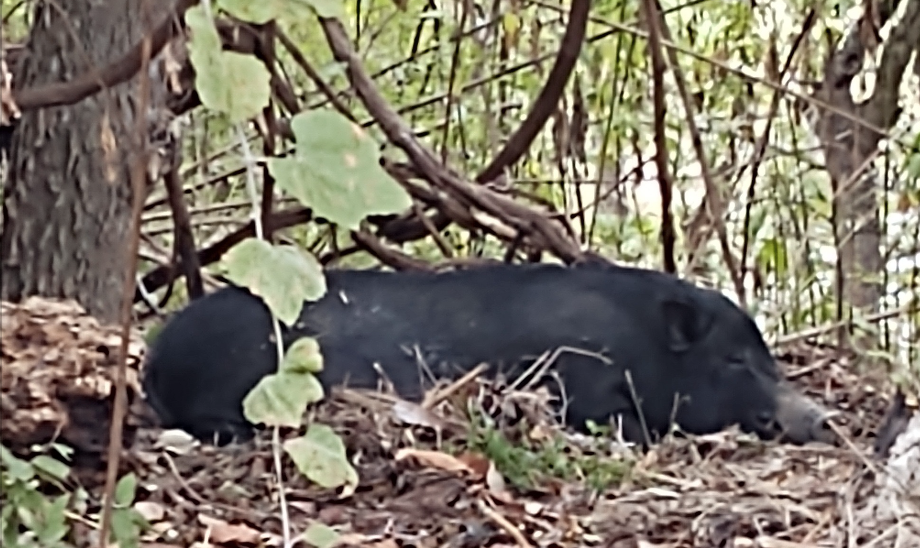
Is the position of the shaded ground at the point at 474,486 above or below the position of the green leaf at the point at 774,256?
below

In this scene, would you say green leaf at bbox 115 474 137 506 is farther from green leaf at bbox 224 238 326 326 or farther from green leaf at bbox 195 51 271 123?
green leaf at bbox 195 51 271 123

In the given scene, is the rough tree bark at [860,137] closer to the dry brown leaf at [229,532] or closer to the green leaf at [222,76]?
the dry brown leaf at [229,532]

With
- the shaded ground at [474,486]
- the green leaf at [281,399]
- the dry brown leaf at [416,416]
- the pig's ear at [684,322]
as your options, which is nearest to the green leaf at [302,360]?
the green leaf at [281,399]

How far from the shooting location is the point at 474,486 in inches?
113

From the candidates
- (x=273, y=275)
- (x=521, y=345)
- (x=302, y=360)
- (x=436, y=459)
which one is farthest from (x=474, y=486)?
(x=273, y=275)

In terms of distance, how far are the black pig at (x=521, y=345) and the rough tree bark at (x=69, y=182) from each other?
14.6 inches

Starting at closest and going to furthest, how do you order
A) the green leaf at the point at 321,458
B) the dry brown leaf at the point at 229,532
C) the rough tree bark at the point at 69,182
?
the green leaf at the point at 321,458
the dry brown leaf at the point at 229,532
the rough tree bark at the point at 69,182

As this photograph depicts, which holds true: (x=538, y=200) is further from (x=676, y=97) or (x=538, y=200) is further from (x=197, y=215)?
(x=676, y=97)

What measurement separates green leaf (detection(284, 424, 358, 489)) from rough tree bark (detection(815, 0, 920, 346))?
359 cm

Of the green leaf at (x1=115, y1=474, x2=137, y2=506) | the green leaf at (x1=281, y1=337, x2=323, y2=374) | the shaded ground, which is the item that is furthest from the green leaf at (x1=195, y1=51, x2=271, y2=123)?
the shaded ground

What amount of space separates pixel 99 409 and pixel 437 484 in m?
0.54

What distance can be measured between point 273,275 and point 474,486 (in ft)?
4.85

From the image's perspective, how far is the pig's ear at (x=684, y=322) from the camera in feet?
14.1

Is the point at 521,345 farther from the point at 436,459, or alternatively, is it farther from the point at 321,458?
the point at 321,458
